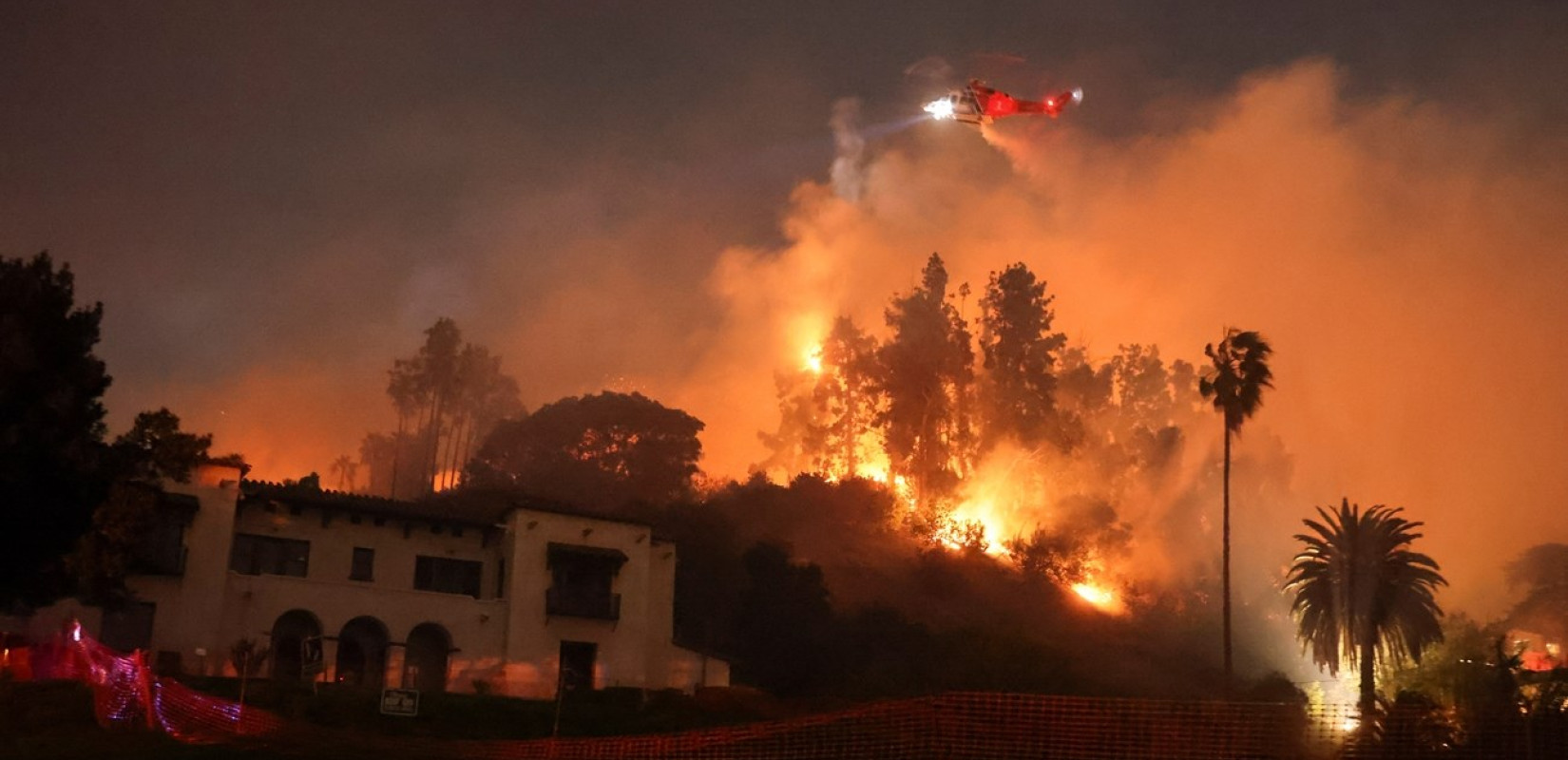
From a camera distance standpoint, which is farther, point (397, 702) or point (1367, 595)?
point (1367, 595)

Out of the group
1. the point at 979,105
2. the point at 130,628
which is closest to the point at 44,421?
the point at 130,628

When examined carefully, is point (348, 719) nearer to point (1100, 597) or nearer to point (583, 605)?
point (583, 605)

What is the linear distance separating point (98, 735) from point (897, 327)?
76592mm

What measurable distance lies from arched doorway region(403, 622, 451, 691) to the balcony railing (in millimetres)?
3869

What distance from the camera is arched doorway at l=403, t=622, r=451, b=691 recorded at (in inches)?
1828

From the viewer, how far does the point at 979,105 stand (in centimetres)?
5988

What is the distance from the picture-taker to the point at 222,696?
114 feet

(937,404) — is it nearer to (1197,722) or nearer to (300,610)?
(300,610)

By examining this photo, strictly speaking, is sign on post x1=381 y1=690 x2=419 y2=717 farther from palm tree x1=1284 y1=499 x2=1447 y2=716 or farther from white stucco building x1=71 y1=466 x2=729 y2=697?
palm tree x1=1284 y1=499 x2=1447 y2=716

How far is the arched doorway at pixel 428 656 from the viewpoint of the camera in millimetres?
46438

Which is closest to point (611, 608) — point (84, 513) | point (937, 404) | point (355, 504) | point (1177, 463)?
point (355, 504)

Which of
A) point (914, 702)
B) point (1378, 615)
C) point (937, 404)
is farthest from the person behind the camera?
point (937, 404)

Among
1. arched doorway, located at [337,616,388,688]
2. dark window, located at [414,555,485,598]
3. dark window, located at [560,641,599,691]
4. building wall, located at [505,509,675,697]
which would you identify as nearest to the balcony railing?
building wall, located at [505,509,675,697]

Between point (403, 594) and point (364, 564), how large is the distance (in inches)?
88.4
